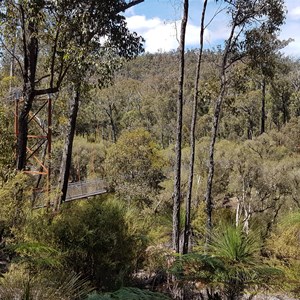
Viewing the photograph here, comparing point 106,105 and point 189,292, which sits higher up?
point 106,105

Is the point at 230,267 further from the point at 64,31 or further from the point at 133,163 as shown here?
the point at 133,163

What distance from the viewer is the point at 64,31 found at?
239 inches

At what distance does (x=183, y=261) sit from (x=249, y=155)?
367 inches

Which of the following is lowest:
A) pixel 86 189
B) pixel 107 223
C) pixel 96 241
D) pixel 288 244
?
pixel 86 189

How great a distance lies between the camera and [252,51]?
1072 centimetres

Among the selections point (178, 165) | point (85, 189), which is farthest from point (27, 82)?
point (85, 189)

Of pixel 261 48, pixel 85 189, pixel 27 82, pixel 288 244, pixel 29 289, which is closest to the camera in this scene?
pixel 29 289

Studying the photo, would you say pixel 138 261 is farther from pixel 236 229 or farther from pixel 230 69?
pixel 230 69

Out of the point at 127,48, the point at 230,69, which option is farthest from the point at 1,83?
the point at 127,48

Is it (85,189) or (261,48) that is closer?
(261,48)

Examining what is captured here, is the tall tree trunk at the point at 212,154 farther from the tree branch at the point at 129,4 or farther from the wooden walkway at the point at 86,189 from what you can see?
the wooden walkway at the point at 86,189

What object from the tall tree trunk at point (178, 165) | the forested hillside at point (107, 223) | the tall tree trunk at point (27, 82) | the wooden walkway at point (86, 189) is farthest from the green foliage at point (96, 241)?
the wooden walkway at point (86, 189)

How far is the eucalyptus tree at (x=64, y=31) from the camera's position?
575 centimetres

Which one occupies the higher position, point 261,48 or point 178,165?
point 261,48
